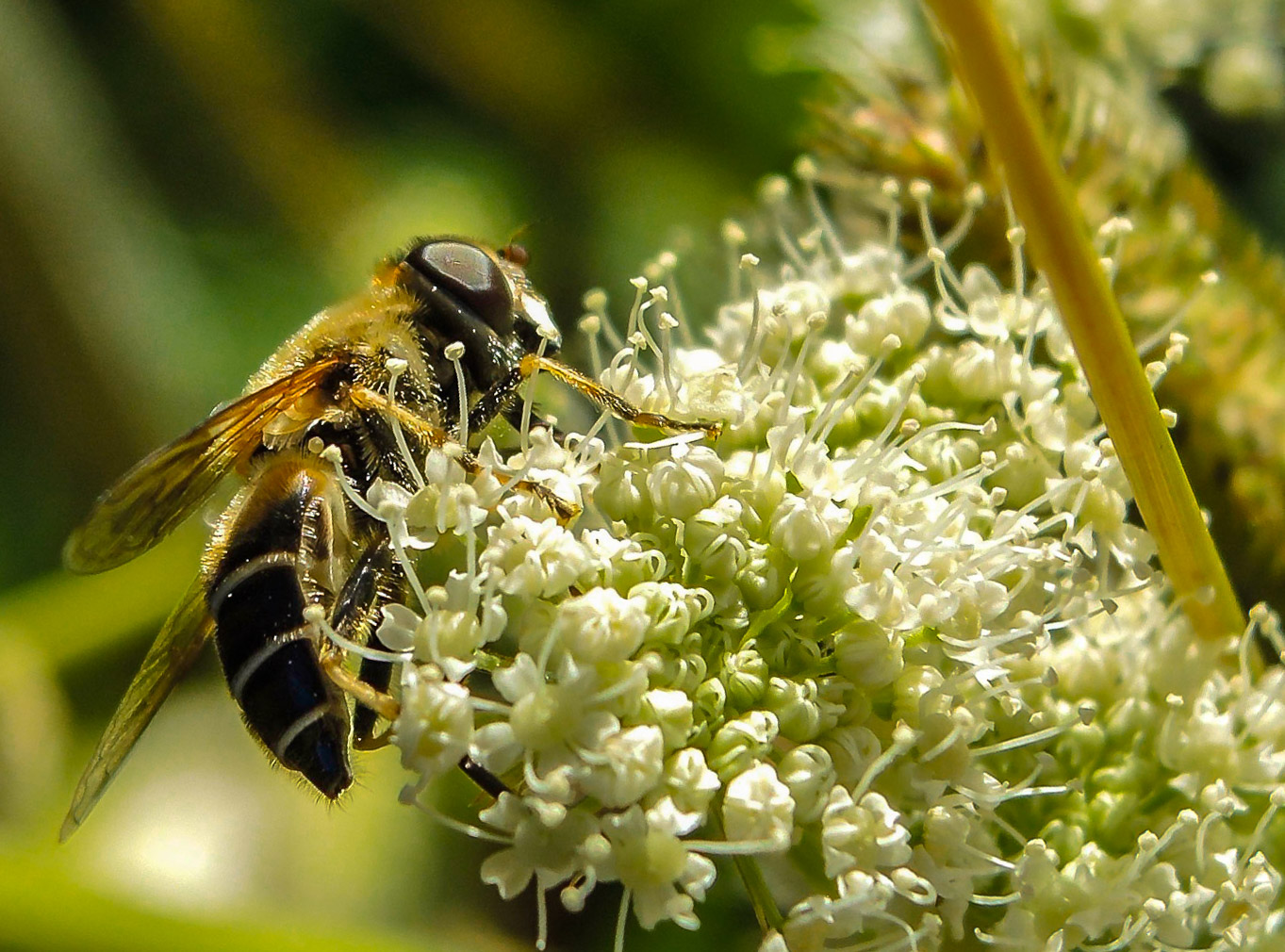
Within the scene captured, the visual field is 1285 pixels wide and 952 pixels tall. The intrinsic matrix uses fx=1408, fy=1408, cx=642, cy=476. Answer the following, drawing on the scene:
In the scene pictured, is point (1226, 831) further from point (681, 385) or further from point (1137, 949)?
point (681, 385)

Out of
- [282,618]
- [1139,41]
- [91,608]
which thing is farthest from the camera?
[91,608]

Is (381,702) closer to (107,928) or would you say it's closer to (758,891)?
(758,891)

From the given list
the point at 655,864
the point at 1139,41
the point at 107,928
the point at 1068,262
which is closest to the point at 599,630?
the point at 655,864

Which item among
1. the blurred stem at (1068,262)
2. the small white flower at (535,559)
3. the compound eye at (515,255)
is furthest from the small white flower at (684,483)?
the compound eye at (515,255)

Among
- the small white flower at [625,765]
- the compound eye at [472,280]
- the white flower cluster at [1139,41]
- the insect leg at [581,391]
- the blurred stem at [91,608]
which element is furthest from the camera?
the blurred stem at [91,608]

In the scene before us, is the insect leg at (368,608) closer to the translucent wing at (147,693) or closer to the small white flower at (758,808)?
the translucent wing at (147,693)

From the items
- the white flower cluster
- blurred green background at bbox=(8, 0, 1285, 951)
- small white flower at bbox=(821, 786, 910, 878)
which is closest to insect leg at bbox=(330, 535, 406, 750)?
small white flower at bbox=(821, 786, 910, 878)
